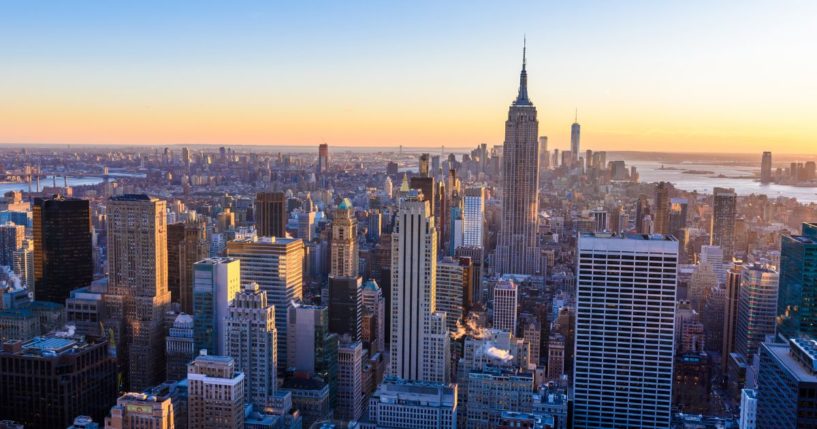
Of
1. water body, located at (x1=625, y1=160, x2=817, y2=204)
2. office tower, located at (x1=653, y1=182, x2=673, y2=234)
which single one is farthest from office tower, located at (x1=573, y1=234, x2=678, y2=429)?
office tower, located at (x1=653, y1=182, x2=673, y2=234)

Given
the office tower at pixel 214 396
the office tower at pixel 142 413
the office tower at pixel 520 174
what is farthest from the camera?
the office tower at pixel 520 174

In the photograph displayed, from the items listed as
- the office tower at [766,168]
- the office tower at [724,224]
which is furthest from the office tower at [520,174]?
the office tower at [766,168]

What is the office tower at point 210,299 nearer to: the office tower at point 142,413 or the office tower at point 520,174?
the office tower at point 142,413

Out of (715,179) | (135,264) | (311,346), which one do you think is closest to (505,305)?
(311,346)

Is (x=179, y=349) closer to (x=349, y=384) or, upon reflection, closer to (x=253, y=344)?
(x=253, y=344)

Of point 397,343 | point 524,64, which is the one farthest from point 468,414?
point 524,64

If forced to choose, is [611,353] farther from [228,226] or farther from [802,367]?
[228,226]

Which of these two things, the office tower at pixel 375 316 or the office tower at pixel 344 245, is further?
the office tower at pixel 344 245
